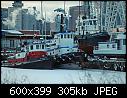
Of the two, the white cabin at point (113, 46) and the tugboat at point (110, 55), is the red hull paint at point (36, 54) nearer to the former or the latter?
the tugboat at point (110, 55)

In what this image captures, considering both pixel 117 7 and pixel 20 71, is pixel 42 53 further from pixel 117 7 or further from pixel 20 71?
pixel 117 7

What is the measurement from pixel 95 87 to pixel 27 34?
233 cm

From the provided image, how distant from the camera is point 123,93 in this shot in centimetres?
412

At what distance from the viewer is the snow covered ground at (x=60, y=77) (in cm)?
479

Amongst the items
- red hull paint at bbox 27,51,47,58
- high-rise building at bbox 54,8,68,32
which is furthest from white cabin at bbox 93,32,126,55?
Result: red hull paint at bbox 27,51,47,58

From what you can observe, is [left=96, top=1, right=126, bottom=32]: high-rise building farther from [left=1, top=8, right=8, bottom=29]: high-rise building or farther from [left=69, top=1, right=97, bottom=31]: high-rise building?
[left=1, top=8, right=8, bottom=29]: high-rise building

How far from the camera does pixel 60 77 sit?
5.15 metres

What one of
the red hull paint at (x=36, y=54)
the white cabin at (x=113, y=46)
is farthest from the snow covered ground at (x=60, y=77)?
the red hull paint at (x=36, y=54)

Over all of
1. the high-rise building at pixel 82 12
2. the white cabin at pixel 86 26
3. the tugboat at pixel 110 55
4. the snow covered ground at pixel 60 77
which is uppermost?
the high-rise building at pixel 82 12

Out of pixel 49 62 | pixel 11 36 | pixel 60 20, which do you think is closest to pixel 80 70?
pixel 49 62

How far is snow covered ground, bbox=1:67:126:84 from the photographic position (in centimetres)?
479

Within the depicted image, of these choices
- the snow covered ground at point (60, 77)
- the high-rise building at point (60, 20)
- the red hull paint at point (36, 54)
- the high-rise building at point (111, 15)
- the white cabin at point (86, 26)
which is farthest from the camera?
the red hull paint at point (36, 54)

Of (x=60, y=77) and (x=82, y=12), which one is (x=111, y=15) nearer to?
(x=82, y=12)

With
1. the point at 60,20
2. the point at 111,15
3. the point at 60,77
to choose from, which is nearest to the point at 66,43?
the point at 60,20
